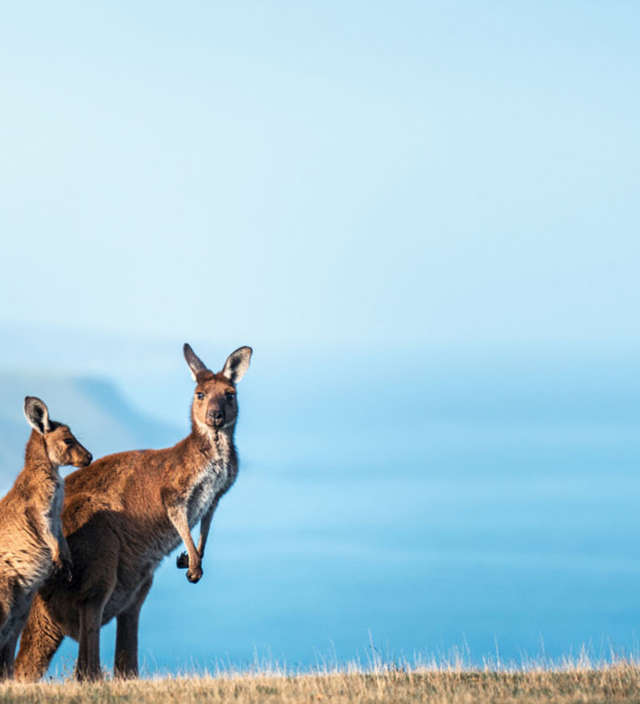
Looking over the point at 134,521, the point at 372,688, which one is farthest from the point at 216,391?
the point at 372,688

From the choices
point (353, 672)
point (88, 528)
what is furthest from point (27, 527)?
point (353, 672)

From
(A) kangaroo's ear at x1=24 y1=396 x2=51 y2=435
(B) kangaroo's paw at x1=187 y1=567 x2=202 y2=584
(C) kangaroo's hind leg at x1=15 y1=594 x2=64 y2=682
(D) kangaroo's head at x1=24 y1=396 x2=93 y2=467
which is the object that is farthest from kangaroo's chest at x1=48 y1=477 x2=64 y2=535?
(B) kangaroo's paw at x1=187 y1=567 x2=202 y2=584

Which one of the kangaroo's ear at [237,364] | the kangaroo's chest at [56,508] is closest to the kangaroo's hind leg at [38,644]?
the kangaroo's chest at [56,508]

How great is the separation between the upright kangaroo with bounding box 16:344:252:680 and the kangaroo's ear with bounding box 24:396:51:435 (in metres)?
1.02

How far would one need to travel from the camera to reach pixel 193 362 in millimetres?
13469

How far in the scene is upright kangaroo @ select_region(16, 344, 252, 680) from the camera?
12.8m

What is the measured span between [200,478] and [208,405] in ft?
2.71

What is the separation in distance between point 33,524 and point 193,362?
8.43ft

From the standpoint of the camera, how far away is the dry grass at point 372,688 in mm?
10484

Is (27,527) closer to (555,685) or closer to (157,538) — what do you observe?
(157,538)

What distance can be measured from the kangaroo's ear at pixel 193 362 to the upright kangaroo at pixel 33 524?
158cm

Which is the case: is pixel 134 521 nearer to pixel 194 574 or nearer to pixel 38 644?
pixel 194 574

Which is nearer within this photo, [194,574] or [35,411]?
[35,411]

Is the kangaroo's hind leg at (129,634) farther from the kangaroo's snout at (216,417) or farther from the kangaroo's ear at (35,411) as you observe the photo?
the kangaroo's ear at (35,411)
